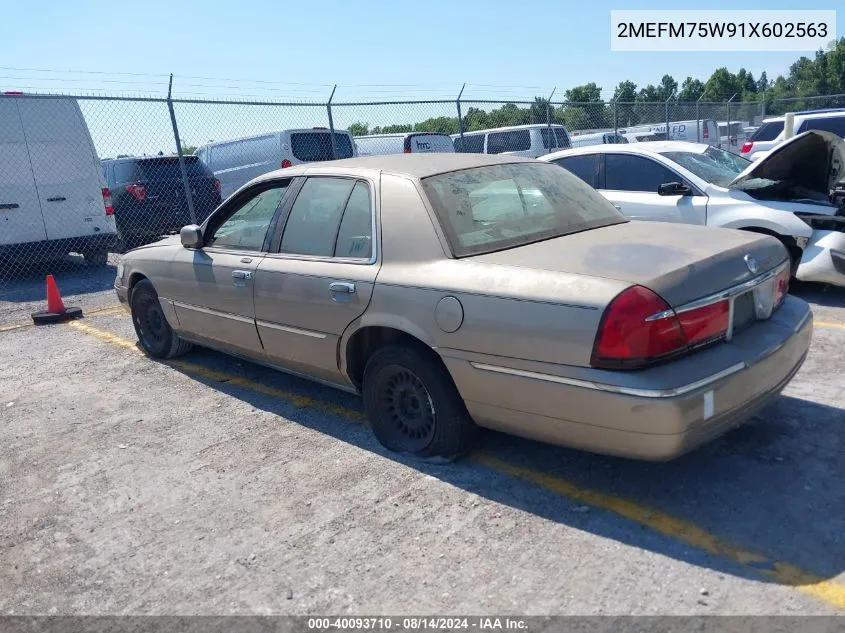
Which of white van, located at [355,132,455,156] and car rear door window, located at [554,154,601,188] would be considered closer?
car rear door window, located at [554,154,601,188]

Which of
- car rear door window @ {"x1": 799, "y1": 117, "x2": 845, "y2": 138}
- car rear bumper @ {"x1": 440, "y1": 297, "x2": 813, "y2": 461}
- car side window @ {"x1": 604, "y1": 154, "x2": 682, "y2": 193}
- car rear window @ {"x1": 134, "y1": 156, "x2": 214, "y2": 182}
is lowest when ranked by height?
car rear bumper @ {"x1": 440, "y1": 297, "x2": 813, "y2": 461}

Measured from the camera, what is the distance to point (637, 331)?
290 cm

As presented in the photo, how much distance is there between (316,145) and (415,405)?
10026 millimetres

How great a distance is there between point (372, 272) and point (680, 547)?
6.49 feet

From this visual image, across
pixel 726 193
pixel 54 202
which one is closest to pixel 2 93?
pixel 54 202

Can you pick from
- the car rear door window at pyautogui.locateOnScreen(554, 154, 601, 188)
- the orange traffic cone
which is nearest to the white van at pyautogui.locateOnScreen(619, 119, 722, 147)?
the car rear door window at pyautogui.locateOnScreen(554, 154, 601, 188)

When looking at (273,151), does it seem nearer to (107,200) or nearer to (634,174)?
(107,200)

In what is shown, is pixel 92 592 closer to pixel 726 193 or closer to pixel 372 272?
pixel 372 272

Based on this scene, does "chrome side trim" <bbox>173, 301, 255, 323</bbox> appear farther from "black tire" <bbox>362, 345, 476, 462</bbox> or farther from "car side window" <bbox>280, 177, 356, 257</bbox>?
"black tire" <bbox>362, 345, 476, 462</bbox>

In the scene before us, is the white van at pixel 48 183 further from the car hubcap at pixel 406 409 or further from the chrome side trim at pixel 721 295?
the chrome side trim at pixel 721 295

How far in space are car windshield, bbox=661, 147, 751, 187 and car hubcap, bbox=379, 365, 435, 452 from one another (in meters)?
4.70

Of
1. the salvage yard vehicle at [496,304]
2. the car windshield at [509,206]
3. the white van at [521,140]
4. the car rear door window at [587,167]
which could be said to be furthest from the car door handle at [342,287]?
the white van at [521,140]

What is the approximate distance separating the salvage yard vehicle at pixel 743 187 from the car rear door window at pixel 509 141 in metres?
9.42

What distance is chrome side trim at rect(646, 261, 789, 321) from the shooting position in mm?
2941
